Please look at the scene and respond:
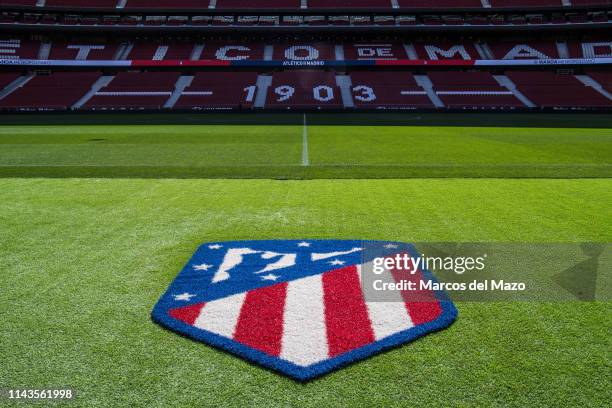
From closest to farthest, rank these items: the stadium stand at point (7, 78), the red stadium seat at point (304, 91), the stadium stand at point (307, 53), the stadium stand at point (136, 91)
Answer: the stadium stand at point (136, 91) → the red stadium seat at point (304, 91) → the stadium stand at point (307, 53) → the stadium stand at point (7, 78)

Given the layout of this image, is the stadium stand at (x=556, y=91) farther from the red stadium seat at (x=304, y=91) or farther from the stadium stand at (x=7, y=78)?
the stadium stand at (x=7, y=78)

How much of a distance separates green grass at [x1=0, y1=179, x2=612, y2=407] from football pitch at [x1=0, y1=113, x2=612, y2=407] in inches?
Result: 0.5

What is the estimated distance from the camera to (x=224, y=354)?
292 cm

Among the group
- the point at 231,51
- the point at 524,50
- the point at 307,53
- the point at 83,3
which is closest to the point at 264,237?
the point at 307,53

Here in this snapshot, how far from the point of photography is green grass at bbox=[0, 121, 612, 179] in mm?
10508

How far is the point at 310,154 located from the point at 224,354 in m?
11.2

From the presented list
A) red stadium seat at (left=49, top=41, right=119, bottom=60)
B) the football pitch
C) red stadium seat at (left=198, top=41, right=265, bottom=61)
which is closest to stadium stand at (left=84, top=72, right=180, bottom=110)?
red stadium seat at (left=49, top=41, right=119, bottom=60)

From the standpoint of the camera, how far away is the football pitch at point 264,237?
2.63m

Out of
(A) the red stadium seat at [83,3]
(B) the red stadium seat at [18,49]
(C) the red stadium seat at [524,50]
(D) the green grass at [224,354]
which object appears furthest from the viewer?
(A) the red stadium seat at [83,3]

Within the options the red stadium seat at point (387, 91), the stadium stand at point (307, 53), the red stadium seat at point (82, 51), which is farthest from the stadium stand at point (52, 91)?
the red stadium seat at point (387, 91)

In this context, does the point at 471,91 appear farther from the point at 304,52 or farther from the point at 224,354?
the point at 224,354

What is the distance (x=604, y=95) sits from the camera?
40.4 metres

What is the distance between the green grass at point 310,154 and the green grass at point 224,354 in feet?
10.4

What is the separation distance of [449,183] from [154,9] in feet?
152
